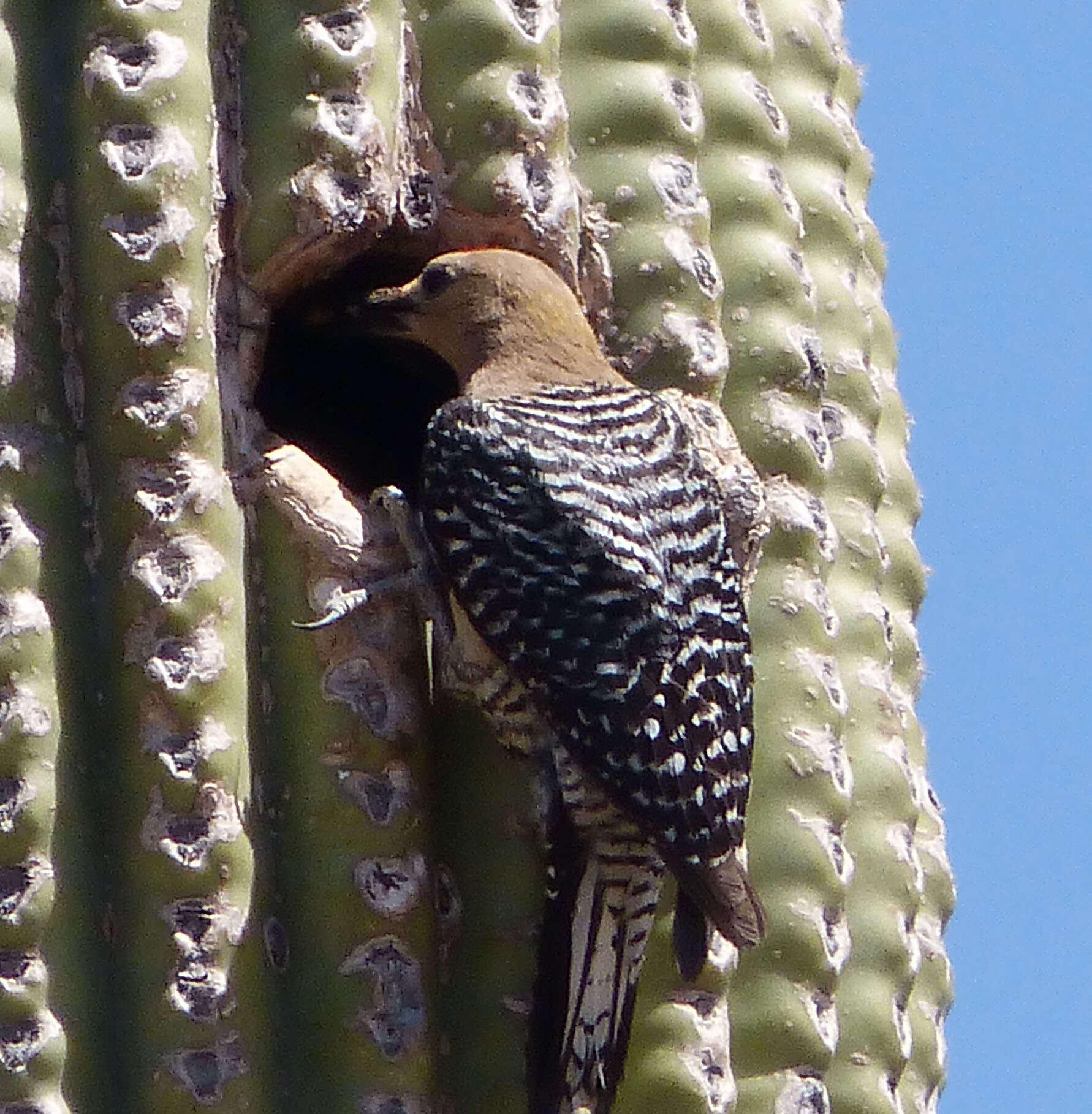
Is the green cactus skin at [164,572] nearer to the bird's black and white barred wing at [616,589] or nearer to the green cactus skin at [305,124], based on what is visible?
the green cactus skin at [305,124]

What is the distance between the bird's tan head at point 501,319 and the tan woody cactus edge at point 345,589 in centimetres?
5

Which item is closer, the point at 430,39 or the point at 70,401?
the point at 70,401

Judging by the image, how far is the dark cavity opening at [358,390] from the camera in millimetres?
3678

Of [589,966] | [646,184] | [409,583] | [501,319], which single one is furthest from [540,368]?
[589,966]

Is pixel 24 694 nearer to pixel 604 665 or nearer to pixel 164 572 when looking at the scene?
pixel 164 572

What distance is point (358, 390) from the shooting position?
13.0 ft

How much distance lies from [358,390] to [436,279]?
463 millimetres

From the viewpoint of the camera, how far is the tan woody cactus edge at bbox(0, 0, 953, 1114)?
3.01 metres

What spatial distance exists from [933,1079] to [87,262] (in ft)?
5.45

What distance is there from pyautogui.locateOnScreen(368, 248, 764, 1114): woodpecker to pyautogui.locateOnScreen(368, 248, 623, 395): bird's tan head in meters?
0.13

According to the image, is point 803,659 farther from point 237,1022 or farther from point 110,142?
point 110,142

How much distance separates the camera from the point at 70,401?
3.20 metres

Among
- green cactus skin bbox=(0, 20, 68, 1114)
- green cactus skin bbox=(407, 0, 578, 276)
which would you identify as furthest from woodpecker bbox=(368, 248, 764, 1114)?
green cactus skin bbox=(0, 20, 68, 1114)

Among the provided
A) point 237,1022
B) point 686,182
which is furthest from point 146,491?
point 686,182
